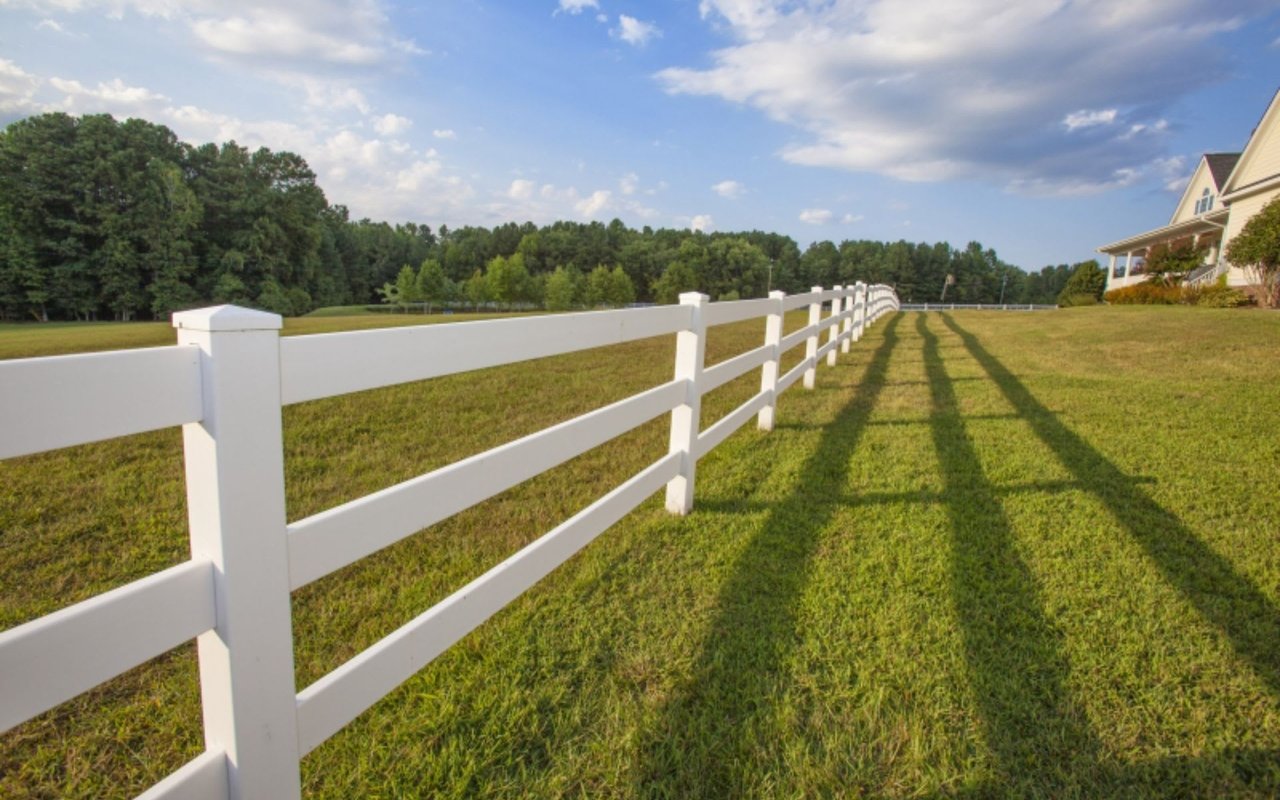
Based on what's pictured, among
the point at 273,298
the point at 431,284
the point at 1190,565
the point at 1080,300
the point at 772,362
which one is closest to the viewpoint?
the point at 1190,565

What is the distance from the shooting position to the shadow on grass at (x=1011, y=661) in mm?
1901

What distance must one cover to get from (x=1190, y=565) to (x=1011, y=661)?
5.04ft

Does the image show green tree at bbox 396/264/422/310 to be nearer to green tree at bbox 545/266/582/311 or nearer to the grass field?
green tree at bbox 545/266/582/311

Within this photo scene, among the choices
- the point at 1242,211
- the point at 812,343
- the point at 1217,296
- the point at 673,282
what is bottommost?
the point at 812,343

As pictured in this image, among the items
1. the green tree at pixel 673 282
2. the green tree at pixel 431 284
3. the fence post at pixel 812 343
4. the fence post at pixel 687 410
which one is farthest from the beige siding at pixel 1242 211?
the green tree at pixel 431 284

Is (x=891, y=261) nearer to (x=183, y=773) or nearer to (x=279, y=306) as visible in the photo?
(x=279, y=306)

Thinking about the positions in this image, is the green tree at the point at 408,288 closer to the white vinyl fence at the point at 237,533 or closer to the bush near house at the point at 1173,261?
the bush near house at the point at 1173,261

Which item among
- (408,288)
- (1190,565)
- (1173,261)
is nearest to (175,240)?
(408,288)

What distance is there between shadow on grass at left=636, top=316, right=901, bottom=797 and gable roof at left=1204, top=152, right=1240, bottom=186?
120 ft

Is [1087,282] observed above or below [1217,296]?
above

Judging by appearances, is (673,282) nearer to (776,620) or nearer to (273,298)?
(273,298)

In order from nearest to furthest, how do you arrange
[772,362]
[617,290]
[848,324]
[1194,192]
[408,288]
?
[772,362], [848,324], [1194,192], [408,288], [617,290]

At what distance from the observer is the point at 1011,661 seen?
238cm

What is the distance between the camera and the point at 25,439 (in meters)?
0.99
